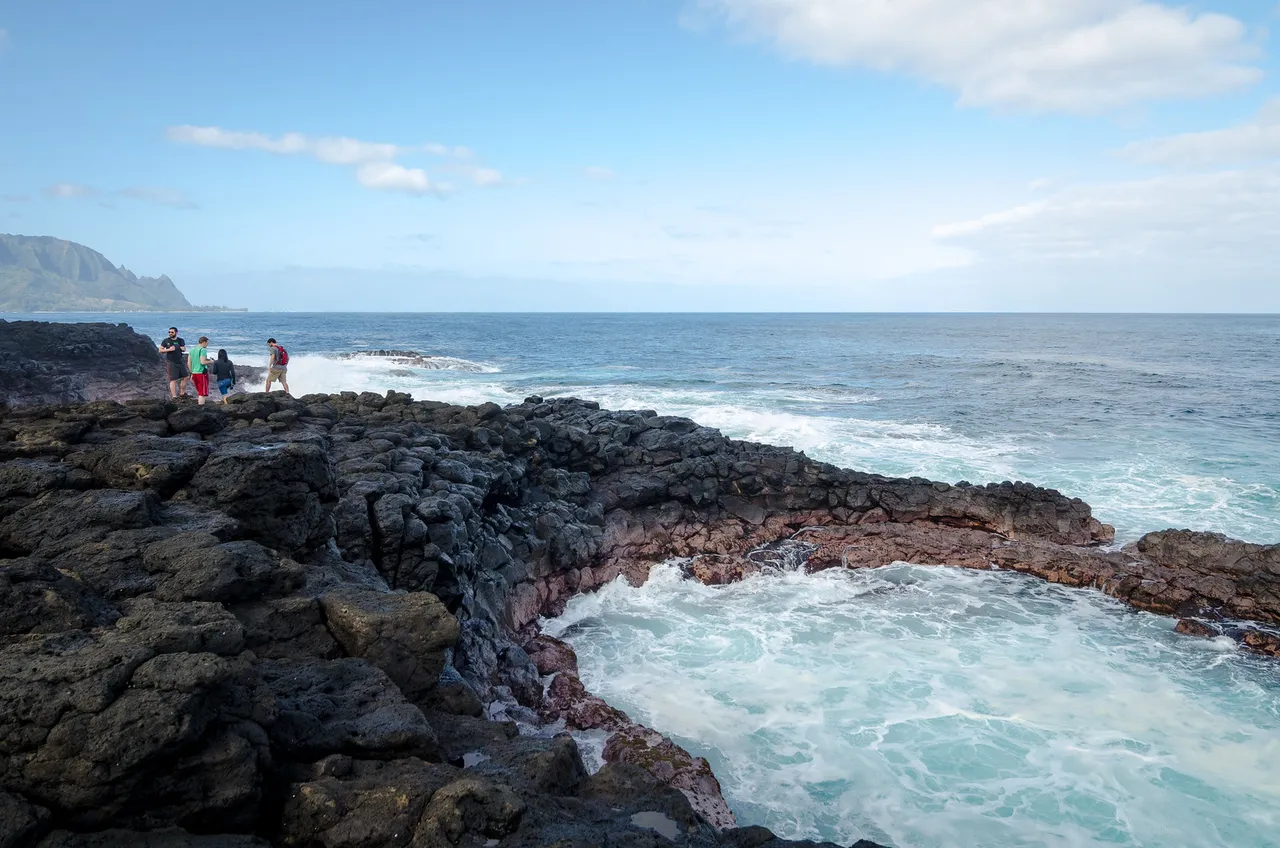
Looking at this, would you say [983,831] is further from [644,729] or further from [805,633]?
[805,633]

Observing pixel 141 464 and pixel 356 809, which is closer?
pixel 356 809

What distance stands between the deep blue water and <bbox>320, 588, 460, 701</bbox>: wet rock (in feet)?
57.9

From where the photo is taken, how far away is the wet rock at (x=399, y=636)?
694cm

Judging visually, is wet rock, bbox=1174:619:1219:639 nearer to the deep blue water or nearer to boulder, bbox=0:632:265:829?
the deep blue water

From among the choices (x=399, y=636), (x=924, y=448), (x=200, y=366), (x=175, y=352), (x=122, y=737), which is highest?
(x=175, y=352)

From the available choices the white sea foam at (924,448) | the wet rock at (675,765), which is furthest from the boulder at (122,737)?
the white sea foam at (924,448)

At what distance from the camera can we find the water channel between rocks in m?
9.02

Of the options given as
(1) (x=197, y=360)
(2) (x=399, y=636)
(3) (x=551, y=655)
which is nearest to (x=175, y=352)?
(1) (x=197, y=360)

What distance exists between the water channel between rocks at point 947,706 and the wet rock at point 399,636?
14.7 ft

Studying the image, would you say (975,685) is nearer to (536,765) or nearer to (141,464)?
(536,765)

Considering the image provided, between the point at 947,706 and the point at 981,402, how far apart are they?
31.4 metres

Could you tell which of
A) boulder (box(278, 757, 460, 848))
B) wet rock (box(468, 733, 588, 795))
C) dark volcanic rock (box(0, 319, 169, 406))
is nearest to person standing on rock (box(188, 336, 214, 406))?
dark volcanic rock (box(0, 319, 169, 406))

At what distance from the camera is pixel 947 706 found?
1127cm

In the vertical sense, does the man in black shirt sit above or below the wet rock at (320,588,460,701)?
above
